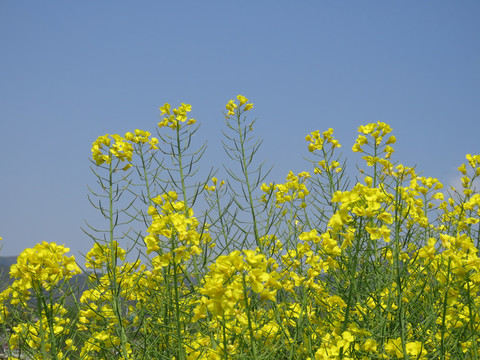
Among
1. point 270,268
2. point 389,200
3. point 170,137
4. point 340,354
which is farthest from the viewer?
point 170,137

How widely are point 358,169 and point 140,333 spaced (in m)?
2.05

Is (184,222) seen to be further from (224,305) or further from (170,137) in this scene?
(170,137)

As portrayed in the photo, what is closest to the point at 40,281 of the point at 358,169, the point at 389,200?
the point at 389,200

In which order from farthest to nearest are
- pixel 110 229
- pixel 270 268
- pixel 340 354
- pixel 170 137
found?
pixel 170 137
pixel 270 268
pixel 110 229
pixel 340 354

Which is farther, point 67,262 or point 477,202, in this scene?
point 477,202

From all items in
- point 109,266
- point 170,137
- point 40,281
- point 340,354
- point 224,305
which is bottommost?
point 340,354

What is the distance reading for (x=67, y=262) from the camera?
2.64 meters

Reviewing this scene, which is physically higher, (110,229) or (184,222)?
(110,229)

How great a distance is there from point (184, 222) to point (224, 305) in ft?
1.63

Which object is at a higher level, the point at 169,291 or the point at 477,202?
the point at 477,202

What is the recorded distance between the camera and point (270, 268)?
317 cm

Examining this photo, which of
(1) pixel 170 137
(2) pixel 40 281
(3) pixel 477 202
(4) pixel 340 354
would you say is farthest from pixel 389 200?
(2) pixel 40 281

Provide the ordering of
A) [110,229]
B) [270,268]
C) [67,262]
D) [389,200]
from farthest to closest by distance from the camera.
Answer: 1. [270,268]
2. [110,229]
3. [67,262]
4. [389,200]

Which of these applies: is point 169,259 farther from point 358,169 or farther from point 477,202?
point 477,202
